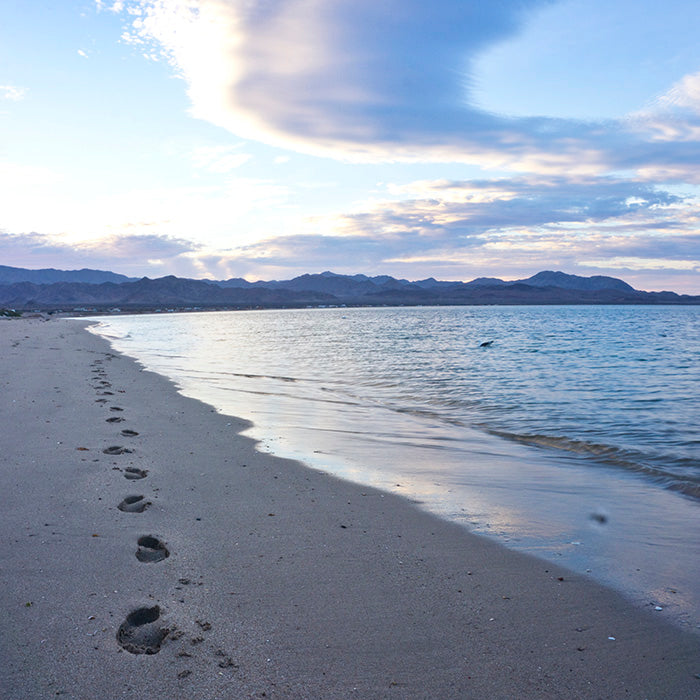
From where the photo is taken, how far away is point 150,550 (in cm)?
432

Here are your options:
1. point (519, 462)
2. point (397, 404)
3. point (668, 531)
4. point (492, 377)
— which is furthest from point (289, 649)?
point (492, 377)

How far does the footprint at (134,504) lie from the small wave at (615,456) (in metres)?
6.48

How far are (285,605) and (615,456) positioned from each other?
7.03 metres

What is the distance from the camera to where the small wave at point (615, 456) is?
7.15 metres

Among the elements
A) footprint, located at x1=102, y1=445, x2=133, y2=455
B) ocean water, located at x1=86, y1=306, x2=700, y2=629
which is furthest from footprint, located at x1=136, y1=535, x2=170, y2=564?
footprint, located at x1=102, y1=445, x2=133, y2=455

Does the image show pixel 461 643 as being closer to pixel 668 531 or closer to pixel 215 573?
pixel 215 573

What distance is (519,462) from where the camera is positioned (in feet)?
26.9

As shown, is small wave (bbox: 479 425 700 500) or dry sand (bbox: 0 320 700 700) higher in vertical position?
dry sand (bbox: 0 320 700 700)

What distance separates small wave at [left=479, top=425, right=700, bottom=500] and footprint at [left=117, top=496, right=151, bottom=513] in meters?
6.48

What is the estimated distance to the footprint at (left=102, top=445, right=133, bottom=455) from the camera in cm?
725

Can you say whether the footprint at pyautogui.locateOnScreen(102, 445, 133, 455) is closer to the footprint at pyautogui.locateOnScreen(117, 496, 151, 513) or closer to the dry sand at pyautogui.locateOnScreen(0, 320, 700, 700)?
the dry sand at pyautogui.locateOnScreen(0, 320, 700, 700)

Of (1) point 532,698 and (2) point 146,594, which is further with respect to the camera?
(2) point 146,594

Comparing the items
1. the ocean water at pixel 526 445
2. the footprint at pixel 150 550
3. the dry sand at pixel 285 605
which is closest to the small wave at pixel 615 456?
the ocean water at pixel 526 445

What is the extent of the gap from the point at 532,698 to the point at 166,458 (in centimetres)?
565
